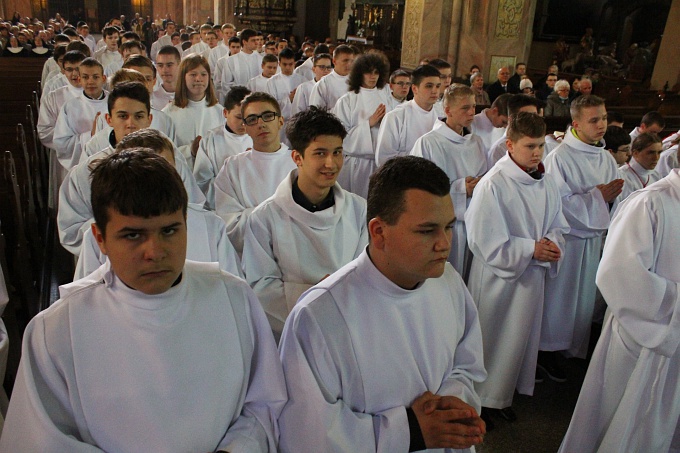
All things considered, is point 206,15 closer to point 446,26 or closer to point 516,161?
point 446,26

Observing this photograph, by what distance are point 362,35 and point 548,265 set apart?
19.3 metres

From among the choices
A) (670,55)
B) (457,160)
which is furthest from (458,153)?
(670,55)

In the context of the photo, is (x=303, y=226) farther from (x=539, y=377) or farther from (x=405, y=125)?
(x=405, y=125)

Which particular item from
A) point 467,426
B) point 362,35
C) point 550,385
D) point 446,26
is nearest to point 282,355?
point 467,426

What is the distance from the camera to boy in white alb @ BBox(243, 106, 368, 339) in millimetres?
2984

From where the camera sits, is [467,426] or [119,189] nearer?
[119,189]

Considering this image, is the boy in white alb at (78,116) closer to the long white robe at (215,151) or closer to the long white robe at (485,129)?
the long white robe at (215,151)

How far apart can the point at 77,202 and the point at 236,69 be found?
8.84 meters

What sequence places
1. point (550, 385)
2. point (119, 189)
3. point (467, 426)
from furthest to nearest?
point (550, 385) < point (467, 426) < point (119, 189)

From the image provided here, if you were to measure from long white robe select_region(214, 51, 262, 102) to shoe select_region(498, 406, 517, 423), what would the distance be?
920cm

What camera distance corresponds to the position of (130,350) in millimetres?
Result: 1754

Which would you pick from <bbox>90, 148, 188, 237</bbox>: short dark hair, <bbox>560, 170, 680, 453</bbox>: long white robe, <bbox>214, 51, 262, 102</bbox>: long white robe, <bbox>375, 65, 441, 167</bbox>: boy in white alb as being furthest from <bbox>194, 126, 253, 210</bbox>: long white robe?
<bbox>214, 51, 262, 102</bbox>: long white robe

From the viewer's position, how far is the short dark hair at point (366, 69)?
7164mm

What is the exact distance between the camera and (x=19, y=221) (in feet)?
14.7
